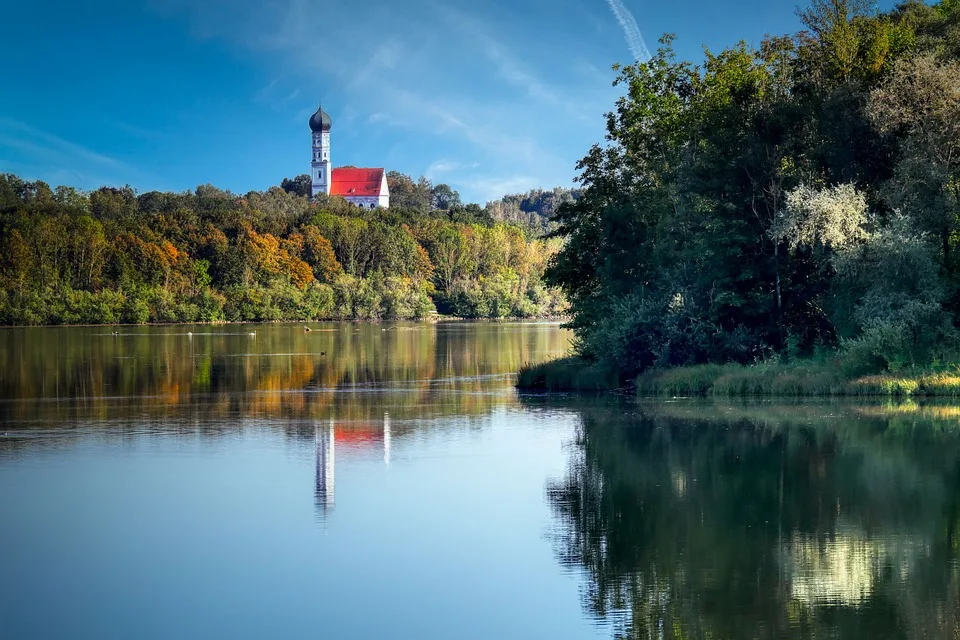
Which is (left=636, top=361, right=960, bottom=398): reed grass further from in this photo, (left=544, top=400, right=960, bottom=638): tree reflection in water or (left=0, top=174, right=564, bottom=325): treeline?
(left=0, top=174, right=564, bottom=325): treeline

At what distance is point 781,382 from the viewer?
128ft

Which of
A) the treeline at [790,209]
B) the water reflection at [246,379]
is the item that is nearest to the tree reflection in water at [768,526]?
the treeline at [790,209]

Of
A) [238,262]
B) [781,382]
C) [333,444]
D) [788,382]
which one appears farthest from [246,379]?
[238,262]

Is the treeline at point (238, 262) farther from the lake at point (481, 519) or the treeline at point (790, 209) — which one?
the lake at point (481, 519)

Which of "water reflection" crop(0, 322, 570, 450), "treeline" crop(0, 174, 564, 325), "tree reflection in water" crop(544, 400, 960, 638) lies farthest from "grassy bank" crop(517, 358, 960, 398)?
"treeline" crop(0, 174, 564, 325)

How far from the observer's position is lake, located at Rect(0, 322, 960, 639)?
15.0 m

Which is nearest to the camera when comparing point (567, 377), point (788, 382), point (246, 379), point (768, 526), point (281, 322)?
point (768, 526)

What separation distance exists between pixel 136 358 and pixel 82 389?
19.7 m

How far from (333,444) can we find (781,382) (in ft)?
55.9

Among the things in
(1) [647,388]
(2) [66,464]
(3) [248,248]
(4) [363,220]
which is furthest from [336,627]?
(4) [363,220]

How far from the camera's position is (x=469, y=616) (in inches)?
595

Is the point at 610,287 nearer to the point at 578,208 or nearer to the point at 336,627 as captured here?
the point at 578,208

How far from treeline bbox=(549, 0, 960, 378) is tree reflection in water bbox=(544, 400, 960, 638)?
7833mm

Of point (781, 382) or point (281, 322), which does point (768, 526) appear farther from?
point (281, 322)
